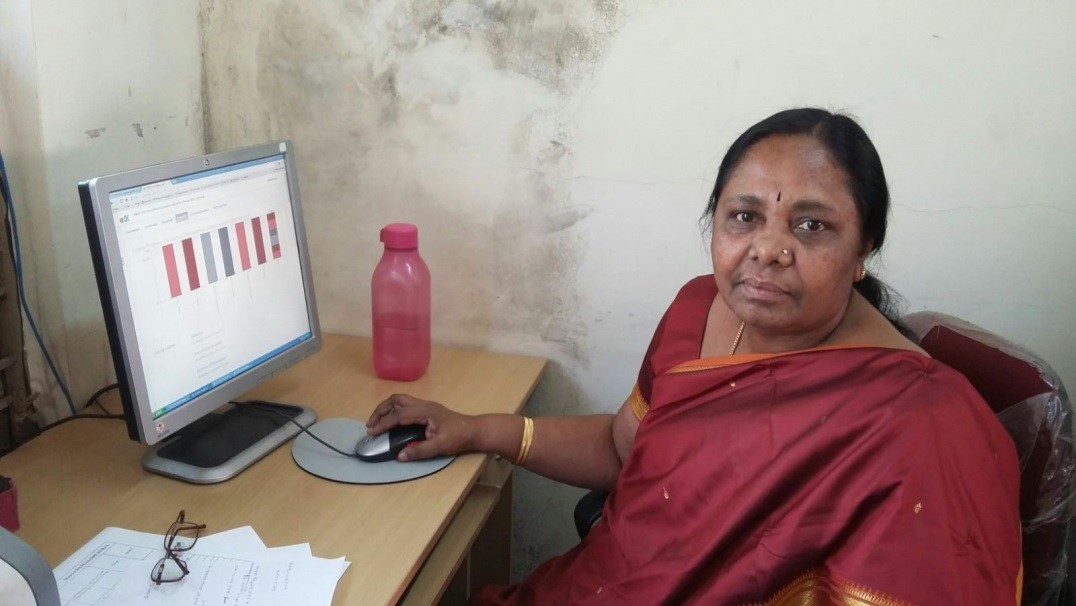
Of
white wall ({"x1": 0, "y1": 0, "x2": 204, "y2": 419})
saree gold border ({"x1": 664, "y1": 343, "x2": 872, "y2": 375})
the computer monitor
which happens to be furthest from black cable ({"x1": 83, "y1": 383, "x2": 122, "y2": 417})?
saree gold border ({"x1": 664, "y1": 343, "x2": 872, "y2": 375})

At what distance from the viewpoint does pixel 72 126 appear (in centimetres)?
135

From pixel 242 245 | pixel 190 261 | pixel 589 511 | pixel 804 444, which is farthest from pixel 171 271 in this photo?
pixel 804 444

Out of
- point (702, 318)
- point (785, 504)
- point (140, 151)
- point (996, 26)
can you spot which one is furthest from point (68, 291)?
point (996, 26)

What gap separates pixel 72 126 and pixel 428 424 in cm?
75

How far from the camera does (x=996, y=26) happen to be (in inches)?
54.8

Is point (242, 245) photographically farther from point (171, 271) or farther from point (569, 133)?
point (569, 133)

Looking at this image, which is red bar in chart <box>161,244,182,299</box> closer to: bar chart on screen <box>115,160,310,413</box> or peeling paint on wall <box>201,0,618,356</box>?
bar chart on screen <box>115,160,310,413</box>

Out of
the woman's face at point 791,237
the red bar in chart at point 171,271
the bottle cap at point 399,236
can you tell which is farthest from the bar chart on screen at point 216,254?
the woman's face at point 791,237

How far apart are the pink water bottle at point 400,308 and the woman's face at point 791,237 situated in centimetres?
68

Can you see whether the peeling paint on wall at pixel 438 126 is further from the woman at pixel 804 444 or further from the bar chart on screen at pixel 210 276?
the woman at pixel 804 444

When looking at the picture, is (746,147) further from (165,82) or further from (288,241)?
(165,82)

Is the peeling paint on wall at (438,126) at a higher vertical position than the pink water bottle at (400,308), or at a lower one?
higher

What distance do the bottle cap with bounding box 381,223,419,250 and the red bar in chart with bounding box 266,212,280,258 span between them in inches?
8.4

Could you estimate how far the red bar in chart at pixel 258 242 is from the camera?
1354mm
